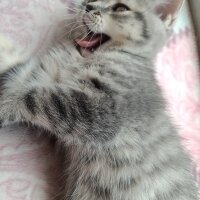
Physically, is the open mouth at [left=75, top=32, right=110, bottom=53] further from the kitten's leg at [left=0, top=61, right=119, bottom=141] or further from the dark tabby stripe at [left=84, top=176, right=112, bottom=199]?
the dark tabby stripe at [left=84, top=176, right=112, bottom=199]

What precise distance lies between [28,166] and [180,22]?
80 cm

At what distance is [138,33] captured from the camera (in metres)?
1.10

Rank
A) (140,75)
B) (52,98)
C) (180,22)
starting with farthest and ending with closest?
(180,22) < (140,75) < (52,98)

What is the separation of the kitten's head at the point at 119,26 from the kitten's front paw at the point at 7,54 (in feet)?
0.60

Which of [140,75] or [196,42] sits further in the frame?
[196,42]

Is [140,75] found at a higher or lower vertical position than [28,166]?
higher

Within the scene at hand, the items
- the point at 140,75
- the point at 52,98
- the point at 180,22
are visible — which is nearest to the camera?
the point at 52,98

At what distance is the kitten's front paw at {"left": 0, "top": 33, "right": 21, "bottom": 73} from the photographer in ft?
3.46

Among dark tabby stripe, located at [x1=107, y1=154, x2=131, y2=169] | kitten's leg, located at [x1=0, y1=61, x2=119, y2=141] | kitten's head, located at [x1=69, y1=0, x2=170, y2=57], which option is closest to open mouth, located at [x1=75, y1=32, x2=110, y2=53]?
kitten's head, located at [x1=69, y1=0, x2=170, y2=57]

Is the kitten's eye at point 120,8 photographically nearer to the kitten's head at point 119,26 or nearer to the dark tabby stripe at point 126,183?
the kitten's head at point 119,26

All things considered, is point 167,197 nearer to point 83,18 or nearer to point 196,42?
point 83,18

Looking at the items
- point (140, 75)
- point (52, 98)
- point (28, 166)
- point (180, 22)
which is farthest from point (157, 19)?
point (28, 166)

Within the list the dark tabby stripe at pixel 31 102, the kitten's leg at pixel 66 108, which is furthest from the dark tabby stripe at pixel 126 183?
the dark tabby stripe at pixel 31 102

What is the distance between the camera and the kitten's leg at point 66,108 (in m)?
0.92
